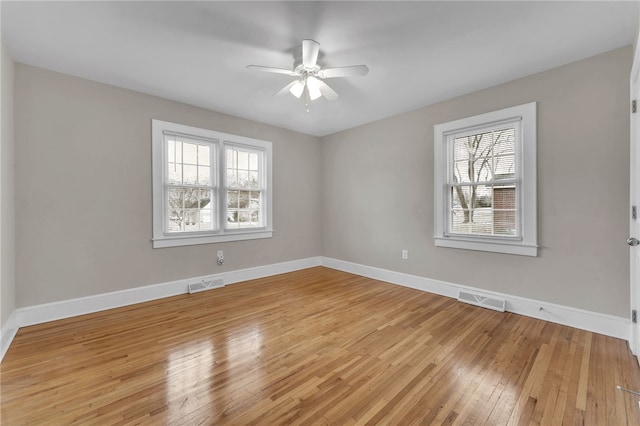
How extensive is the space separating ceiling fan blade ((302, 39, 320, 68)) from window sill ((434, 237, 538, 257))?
8.89 ft

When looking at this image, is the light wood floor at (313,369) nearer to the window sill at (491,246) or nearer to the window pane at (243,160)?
the window sill at (491,246)

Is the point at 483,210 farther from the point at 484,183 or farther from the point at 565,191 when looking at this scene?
the point at 565,191

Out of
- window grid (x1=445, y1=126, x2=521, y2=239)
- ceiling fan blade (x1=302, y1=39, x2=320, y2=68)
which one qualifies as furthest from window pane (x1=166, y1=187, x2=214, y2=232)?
window grid (x1=445, y1=126, x2=521, y2=239)

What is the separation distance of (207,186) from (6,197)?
6.40 feet

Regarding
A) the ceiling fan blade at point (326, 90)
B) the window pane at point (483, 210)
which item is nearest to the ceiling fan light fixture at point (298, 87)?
the ceiling fan blade at point (326, 90)

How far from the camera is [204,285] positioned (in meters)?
Answer: 3.79

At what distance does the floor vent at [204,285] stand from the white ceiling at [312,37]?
255 centimetres

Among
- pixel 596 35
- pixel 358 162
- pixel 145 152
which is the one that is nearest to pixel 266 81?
pixel 145 152

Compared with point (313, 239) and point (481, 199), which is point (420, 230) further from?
point (313, 239)

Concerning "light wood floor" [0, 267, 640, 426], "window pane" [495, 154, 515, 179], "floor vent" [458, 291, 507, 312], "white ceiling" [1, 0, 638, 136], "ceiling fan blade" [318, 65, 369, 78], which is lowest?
"light wood floor" [0, 267, 640, 426]

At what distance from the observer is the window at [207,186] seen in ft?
11.7

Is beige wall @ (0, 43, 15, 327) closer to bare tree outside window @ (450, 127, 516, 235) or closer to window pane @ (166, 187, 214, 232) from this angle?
window pane @ (166, 187, 214, 232)

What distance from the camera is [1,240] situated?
2256mm

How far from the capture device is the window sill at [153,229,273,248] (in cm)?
354
